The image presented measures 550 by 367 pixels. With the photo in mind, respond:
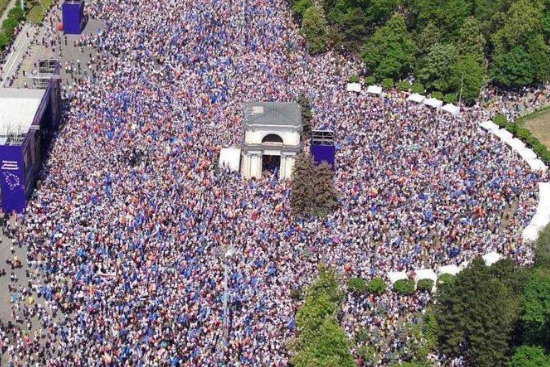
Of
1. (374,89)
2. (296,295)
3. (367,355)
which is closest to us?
(367,355)

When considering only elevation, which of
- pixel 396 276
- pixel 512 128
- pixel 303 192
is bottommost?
pixel 396 276

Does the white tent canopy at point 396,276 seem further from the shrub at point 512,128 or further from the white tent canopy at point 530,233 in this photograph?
the shrub at point 512,128

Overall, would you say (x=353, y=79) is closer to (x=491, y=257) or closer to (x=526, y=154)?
(x=526, y=154)

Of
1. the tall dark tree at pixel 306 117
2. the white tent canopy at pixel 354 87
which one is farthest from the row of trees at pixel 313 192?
the white tent canopy at pixel 354 87

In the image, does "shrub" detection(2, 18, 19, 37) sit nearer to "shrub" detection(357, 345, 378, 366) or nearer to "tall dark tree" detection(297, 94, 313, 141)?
"tall dark tree" detection(297, 94, 313, 141)

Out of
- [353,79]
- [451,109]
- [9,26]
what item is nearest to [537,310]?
[451,109]

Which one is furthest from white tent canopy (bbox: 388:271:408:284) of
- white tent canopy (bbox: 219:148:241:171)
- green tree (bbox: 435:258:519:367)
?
white tent canopy (bbox: 219:148:241:171)

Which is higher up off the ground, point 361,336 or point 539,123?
point 539,123
